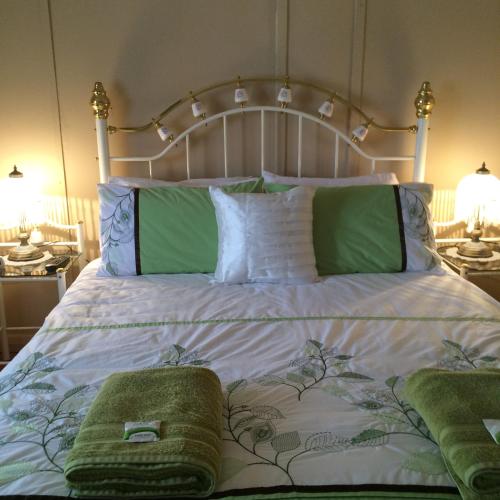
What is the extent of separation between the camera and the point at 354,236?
2133 millimetres

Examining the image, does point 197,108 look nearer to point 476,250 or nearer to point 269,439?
point 476,250

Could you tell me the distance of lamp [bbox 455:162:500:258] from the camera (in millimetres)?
2428

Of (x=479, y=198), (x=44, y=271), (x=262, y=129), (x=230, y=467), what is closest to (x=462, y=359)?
(x=230, y=467)

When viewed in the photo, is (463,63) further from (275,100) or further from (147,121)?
(147,121)

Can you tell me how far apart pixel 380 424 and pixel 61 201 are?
207 cm

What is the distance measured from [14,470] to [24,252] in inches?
63.2

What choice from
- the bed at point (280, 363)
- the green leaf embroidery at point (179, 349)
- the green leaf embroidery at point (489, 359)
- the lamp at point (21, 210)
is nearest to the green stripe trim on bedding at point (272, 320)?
the bed at point (280, 363)

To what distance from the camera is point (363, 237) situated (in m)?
2.14

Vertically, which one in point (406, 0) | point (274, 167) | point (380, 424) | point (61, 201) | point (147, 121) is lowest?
point (380, 424)

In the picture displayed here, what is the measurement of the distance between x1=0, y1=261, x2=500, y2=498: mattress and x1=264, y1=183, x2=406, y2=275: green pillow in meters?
0.06

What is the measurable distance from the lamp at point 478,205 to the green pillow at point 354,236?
52cm

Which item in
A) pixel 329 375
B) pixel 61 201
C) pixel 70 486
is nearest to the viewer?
pixel 70 486

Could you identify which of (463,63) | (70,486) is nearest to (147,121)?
(463,63)

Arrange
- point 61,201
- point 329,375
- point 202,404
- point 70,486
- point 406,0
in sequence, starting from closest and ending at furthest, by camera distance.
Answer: point 70,486, point 202,404, point 329,375, point 406,0, point 61,201
